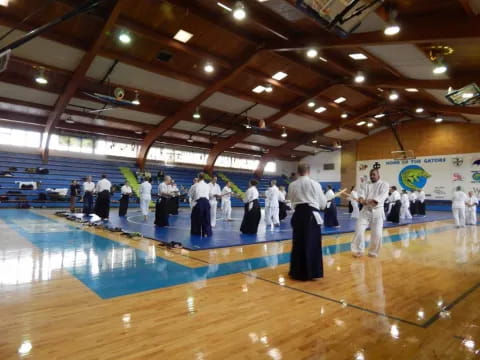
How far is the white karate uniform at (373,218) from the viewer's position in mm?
5562

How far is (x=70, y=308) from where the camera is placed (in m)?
2.86

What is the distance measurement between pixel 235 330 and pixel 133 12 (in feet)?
32.5

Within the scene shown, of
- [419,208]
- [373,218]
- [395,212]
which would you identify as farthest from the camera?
[419,208]

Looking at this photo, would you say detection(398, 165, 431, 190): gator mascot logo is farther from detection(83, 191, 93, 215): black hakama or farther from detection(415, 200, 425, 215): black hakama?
detection(83, 191, 93, 215): black hakama

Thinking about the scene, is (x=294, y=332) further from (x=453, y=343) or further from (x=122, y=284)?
(x=122, y=284)

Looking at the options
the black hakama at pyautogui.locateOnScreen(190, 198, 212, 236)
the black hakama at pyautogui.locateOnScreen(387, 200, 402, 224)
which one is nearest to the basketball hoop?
the black hakama at pyautogui.locateOnScreen(387, 200, 402, 224)

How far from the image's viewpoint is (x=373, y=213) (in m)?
5.70

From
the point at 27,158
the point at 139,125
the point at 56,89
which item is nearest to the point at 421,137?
the point at 139,125

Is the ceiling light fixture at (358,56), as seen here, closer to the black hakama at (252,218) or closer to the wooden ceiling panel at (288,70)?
the wooden ceiling panel at (288,70)

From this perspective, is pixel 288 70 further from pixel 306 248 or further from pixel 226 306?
pixel 226 306

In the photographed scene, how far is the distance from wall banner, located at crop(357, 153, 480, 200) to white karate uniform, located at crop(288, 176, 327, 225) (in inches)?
766

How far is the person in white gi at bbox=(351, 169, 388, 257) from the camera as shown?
5.56 meters

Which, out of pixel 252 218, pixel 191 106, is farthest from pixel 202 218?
pixel 191 106

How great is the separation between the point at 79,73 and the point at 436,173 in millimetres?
23093
